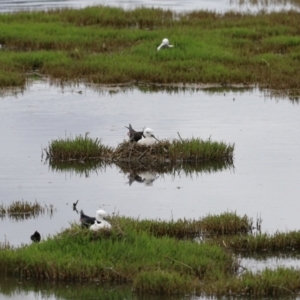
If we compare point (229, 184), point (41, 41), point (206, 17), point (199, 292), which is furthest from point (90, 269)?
point (206, 17)

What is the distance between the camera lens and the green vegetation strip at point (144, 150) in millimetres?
14820

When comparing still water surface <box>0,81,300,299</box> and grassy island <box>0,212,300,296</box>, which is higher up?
grassy island <box>0,212,300,296</box>

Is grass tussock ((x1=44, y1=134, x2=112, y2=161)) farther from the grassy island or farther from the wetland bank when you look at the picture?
the grassy island

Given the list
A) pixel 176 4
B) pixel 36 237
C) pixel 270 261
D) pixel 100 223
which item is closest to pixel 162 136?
pixel 36 237

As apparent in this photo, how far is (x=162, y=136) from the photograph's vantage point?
16.3m

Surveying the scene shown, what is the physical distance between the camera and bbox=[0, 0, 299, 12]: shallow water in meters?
34.1

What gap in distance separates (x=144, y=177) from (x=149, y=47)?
388 inches

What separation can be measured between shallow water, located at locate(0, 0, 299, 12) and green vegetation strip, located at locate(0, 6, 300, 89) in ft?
12.3

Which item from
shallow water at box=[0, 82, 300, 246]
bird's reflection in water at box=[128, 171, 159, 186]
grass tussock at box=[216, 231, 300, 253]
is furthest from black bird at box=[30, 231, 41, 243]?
bird's reflection in water at box=[128, 171, 159, 186]

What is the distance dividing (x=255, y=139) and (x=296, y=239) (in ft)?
19.8

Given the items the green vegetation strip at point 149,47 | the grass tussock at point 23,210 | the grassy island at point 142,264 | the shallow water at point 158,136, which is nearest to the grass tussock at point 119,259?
the grassy island at point 142,264

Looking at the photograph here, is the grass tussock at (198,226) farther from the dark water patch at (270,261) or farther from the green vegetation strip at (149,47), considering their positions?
the green vegetation strip at (149,47)

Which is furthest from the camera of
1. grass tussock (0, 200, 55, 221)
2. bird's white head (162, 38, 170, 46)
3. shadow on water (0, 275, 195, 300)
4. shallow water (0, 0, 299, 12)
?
shallow water (0, 0, 299, 12)

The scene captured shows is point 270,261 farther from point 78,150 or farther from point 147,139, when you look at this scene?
point 78,150
